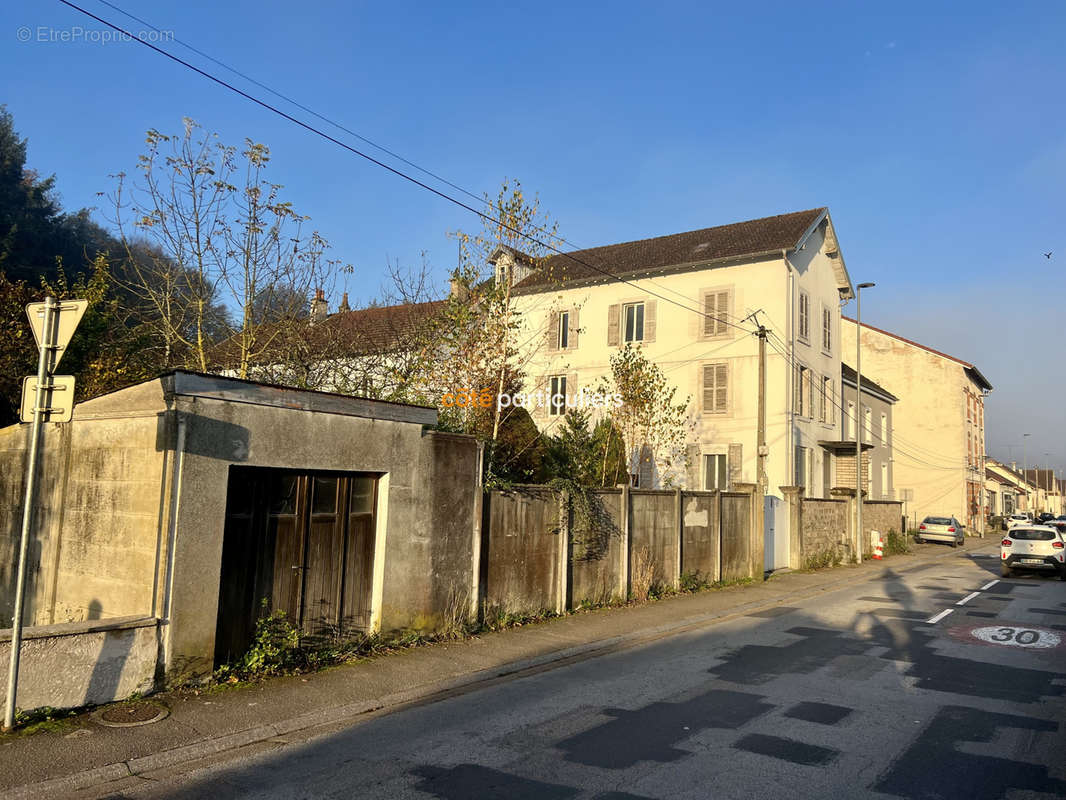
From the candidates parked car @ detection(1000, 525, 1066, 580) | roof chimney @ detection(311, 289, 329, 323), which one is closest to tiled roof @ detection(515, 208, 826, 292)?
parked car @ detection(1000, 525, 1066, 580)

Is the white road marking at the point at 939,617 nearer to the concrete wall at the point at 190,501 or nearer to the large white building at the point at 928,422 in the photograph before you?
the concrete wall at the point at 190,501

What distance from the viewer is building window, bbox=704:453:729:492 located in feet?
92.3

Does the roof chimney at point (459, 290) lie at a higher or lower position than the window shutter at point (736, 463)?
higher

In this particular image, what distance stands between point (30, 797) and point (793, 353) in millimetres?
26604

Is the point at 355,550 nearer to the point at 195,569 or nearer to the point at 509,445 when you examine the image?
the point at 195,569

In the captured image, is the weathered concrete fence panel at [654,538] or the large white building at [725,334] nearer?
the weathered concrete fence panel at [654,538]

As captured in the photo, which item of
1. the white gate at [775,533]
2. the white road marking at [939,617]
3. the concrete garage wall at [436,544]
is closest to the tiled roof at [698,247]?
Answer: the white gate at [775,533]

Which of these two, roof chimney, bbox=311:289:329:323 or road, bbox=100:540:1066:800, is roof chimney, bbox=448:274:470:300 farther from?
road, bbox=100:540:1066:800

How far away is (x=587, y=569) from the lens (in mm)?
13148

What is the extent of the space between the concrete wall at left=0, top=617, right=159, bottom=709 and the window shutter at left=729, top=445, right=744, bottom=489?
76.4 ft

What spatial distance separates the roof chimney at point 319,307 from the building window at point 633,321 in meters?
18.2

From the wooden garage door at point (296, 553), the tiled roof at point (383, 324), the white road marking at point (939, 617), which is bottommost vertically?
the white road marking at point (939, 617)

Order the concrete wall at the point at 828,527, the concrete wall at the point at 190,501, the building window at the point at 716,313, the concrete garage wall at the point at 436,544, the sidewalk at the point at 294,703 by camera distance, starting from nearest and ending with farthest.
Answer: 1. the sidewalk at the point at 294,703
2. the concrete wall at the point at 190,501
3. the concrete garage wall at the point at 436,544
4. the concrete wall at the point at 828,527
5. the building window at the point at 716,313

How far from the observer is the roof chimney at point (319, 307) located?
12.8 metres
